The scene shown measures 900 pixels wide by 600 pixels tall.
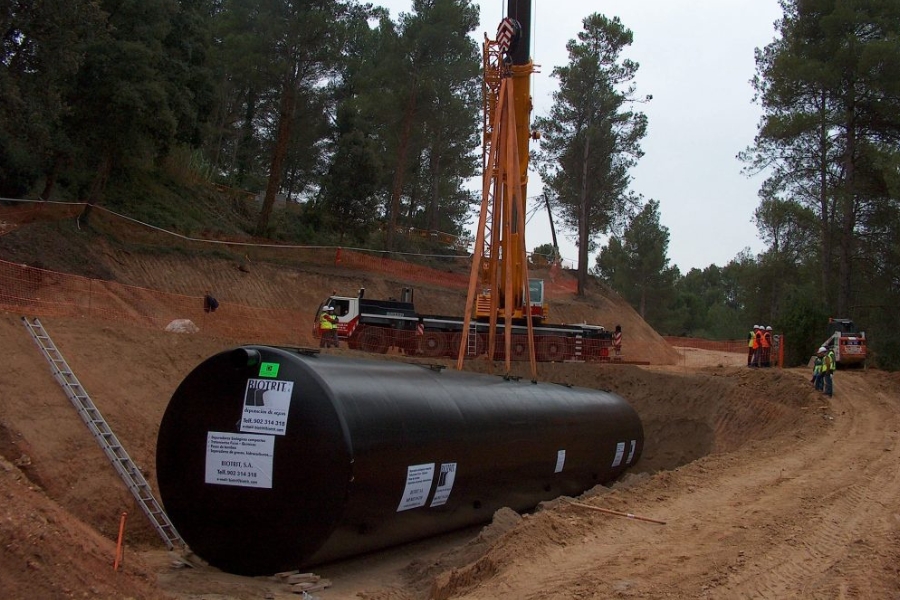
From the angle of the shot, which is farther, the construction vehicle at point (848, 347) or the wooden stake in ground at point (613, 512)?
the construction vehicle at point (848, 347)

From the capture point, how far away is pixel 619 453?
1742 cm

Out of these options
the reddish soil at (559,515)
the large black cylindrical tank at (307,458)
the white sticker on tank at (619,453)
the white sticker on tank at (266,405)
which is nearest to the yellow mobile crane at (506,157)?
the white sticker on tank at (619,453)

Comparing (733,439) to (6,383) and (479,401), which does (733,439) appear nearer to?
(479,401)

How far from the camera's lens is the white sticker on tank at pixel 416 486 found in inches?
408

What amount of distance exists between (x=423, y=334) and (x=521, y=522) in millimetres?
21290

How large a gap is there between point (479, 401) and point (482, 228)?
26.0 feet

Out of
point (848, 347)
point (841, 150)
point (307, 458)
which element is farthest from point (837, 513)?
point (841, 150)

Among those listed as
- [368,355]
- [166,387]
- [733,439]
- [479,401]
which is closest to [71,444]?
[166,387]

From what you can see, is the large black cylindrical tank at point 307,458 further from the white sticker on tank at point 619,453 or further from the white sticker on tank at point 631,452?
the white sticker on tank at point 631,452

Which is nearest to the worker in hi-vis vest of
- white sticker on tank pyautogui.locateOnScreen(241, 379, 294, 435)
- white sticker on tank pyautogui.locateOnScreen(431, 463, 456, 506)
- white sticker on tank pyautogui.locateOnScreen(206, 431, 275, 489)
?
white sticker on tank pyautogui.locateOnScreen(431, 463, 456, 506)

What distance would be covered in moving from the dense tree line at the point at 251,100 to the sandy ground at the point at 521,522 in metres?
12.9

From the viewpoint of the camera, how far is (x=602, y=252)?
9175 centimetres

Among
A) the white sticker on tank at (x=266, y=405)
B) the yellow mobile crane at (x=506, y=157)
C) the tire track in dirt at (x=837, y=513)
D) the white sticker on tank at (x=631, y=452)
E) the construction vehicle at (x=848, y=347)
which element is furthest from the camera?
the construction vehicle at (x=848, y=347)

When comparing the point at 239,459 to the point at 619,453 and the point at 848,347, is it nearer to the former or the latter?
the point at 619,453
